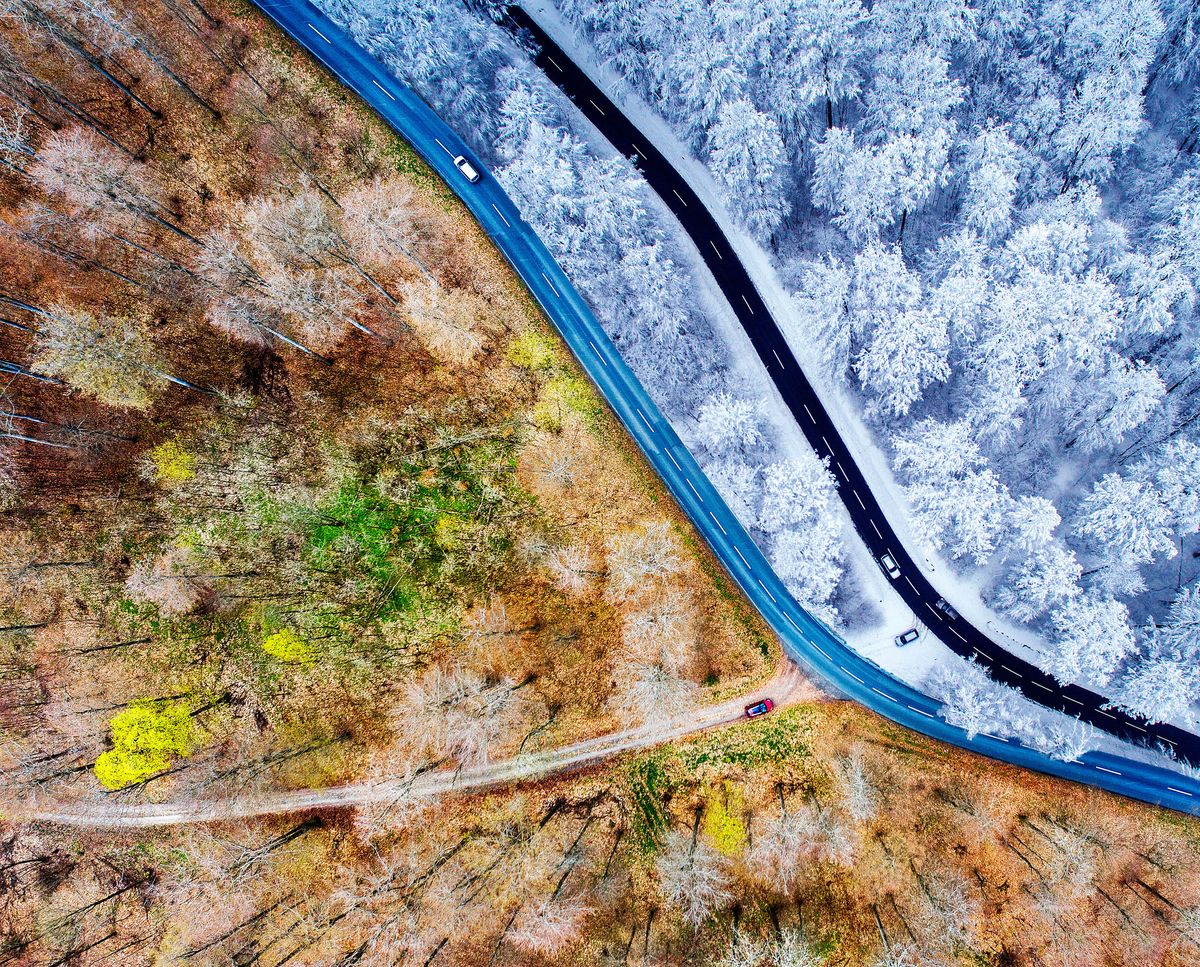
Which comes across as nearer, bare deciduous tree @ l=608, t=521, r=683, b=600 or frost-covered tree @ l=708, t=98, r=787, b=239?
frost-covered tree @ l=708, t=98, r=787, b=239

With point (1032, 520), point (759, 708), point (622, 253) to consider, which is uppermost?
point (622, 253)

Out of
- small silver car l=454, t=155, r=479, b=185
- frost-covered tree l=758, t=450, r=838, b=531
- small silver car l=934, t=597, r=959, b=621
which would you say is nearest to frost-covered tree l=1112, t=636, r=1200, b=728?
small silver car l=934, t=597, r=959, b=621

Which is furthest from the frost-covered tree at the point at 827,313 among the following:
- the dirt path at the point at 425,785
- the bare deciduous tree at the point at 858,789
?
the bare deciduous tree at the point at 858,789

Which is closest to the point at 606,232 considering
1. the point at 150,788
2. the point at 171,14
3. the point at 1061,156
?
the point at 1061,156

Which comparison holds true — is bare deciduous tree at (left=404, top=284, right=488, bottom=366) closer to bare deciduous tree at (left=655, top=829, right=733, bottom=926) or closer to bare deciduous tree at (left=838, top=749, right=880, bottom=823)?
bare deciduous tree at (left=655, top=829, right=733, bottom=926)

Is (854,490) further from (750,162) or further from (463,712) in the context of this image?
(463,712)

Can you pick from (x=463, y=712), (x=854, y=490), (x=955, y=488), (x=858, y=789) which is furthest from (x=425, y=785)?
(x=955, y=488)
